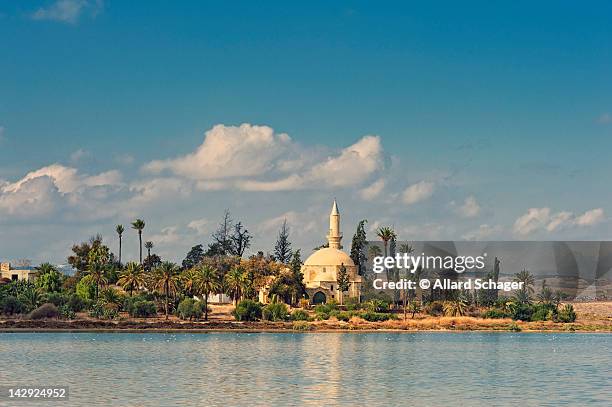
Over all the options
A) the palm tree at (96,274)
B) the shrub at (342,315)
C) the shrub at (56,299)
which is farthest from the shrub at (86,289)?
the shrub at (342,315)

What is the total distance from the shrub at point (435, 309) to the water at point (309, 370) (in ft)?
95.0

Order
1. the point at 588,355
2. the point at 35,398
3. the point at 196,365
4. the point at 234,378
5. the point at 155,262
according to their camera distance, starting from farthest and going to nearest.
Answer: the point at 155,262
the point at 588,355
the point at 196,365
the point at 234,378
the point at 35,398

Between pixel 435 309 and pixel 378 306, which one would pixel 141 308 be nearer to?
pixel 378 306

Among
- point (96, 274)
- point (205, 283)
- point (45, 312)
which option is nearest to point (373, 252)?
point (205, 283)

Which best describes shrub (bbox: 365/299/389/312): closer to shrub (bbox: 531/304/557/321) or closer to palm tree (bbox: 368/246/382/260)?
shrub (bbox: 531/304/557/321)

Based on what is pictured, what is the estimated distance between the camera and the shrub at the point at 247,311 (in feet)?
377

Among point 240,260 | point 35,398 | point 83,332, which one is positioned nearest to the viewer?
point 35,398

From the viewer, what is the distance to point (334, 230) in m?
157

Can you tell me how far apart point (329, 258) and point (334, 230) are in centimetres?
858

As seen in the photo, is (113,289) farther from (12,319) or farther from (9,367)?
(9,367)

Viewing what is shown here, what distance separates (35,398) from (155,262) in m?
111

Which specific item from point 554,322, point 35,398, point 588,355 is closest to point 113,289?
point 554,322

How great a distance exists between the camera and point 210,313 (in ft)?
400

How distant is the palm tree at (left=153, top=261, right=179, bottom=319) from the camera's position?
112 meters
